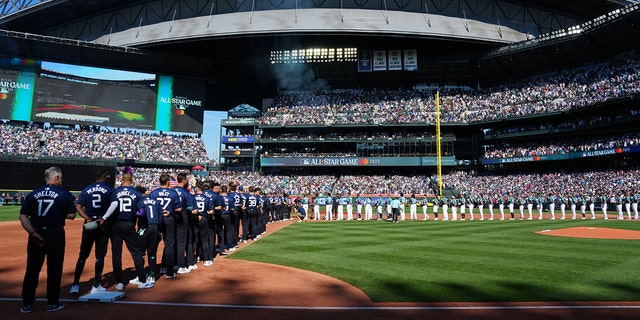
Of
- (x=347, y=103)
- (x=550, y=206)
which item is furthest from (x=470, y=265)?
(x=347, y=103)

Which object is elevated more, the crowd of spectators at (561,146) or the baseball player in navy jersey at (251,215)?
the crowd of spectators at (561,146)

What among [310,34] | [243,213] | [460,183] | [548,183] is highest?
[310,34]

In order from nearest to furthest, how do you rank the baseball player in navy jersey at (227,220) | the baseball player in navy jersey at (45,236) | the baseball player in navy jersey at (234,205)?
the baseball player in navy jersey at (45,236)
the baseball player in navy jersey at (227,220)
the baseball player in navy jersey at (234,205)

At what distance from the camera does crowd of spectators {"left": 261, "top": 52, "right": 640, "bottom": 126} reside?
4112 cm

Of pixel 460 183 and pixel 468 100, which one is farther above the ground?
pixel 468 100

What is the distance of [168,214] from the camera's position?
7.13m

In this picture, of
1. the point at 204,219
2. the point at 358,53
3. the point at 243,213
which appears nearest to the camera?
the point at 204,219

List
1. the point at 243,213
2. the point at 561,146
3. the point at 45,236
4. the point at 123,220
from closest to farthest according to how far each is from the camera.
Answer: the point at 45,236
the point at 123,220
the point at 243,213
the point at 561,146

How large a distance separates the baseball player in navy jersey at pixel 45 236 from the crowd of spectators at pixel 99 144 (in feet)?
155

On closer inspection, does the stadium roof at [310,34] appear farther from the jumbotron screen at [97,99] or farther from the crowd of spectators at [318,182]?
the crowd of spectators at [318,182]

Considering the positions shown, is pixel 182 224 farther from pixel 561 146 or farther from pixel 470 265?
pixel 561 146

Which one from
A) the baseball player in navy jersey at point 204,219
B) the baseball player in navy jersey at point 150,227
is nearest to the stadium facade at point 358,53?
the baseball player in navy jersey at point 204,219

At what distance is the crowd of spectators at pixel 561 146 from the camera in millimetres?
37000

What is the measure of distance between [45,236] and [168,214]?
7.14 feet
